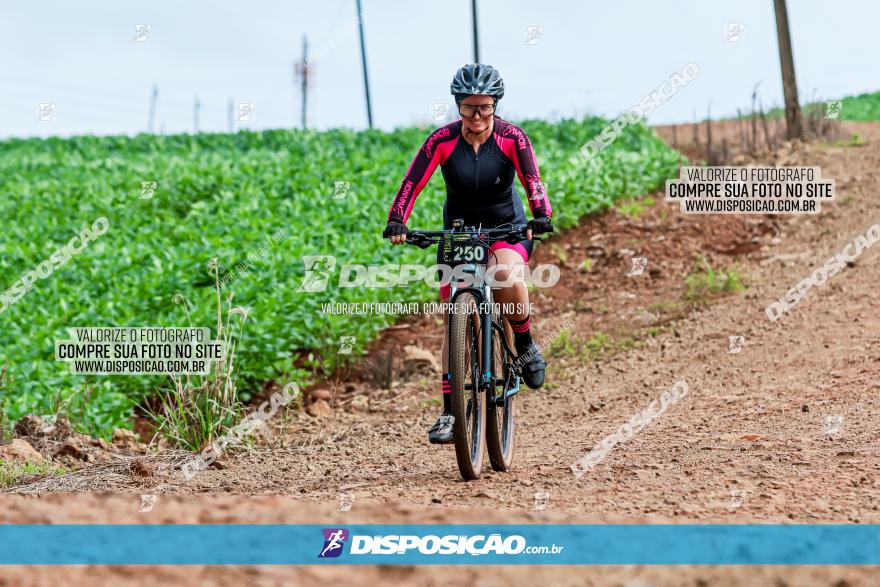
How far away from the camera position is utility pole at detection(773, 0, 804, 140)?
1727cm

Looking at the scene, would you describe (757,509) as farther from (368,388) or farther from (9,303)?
(9,303)

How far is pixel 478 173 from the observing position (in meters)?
6.02

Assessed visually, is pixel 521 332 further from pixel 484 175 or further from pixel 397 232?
pixel 397 232

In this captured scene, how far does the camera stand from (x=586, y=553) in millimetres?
3885

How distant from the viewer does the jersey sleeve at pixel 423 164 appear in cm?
602

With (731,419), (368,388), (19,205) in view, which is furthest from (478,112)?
(19,205)

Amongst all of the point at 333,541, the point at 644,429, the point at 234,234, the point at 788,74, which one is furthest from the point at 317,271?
the point at 788,74

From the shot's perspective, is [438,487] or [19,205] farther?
[19,205]

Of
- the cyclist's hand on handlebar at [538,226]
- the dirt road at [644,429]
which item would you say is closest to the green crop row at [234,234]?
the dirt road at [644,429]

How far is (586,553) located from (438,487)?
1932 millimetres

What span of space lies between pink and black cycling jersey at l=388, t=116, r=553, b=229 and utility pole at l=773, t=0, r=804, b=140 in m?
13.1

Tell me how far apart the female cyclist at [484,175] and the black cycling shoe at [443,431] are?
1.69 feet

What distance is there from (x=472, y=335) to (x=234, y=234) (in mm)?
9774

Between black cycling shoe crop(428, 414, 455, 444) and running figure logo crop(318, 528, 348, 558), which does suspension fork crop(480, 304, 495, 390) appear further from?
running figure logo crop(318, 528, 348, 558)
